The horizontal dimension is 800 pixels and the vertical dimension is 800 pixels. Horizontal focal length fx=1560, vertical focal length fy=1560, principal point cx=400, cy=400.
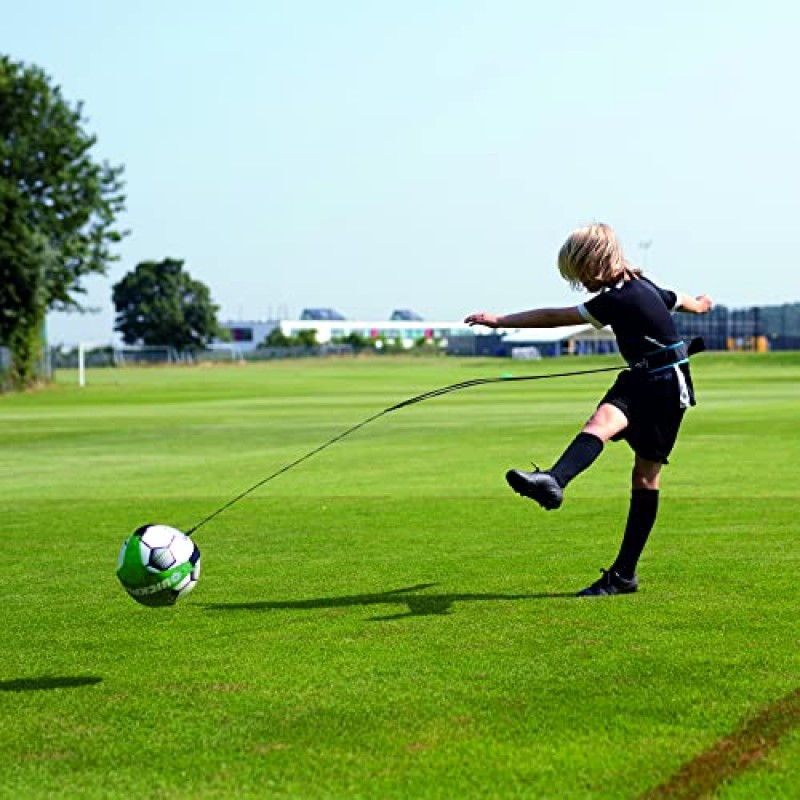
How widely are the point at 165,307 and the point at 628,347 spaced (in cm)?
18613

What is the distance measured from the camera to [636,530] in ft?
32.2

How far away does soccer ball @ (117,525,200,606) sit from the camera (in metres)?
8.20

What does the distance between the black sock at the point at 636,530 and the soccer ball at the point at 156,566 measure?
2.80 metres

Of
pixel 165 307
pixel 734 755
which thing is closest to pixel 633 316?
pixel 734 755

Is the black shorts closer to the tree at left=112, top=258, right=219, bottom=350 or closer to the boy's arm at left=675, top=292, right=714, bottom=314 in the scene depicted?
the boy's arm at left=675, top=292, right=714, bottom=314

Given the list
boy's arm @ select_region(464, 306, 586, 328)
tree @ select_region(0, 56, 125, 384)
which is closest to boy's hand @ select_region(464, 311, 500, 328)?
boy's arm @ select_region(464, 306, 586, 328)

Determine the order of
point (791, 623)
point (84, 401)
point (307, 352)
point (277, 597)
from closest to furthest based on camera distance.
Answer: point (791, 623) < point (277, 597) < point (84, 401) < point (307, 352)

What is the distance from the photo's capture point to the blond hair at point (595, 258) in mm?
9336

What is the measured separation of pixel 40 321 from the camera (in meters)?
70.4

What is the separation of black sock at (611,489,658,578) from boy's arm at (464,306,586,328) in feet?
3.96

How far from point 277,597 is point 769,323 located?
16590 cm

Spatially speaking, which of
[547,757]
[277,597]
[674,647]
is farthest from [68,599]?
[547,757]

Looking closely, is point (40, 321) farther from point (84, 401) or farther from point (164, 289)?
point (164, 289)

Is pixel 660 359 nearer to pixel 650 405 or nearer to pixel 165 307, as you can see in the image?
pixel 650 405
